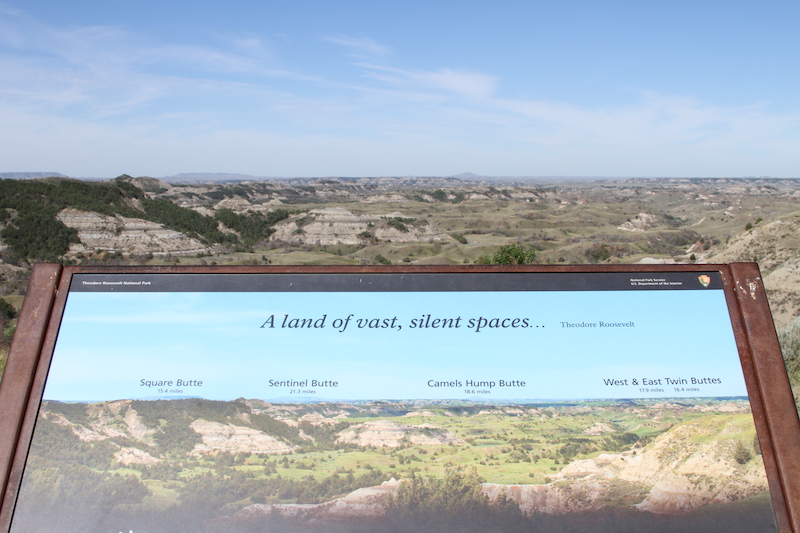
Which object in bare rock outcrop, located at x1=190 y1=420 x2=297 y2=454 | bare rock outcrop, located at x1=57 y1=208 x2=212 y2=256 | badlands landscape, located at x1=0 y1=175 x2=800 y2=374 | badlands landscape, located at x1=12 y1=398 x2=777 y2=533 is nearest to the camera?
badlands landscape, located at x1=12 y1=398 x2=777 y2=533

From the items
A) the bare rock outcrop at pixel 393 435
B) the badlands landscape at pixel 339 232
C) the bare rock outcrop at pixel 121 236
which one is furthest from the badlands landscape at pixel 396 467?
the bare rock outcrop at pixel 121 236

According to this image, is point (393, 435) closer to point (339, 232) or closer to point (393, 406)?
point (393, 406)

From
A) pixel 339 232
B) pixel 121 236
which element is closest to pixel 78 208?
pixel 121 236

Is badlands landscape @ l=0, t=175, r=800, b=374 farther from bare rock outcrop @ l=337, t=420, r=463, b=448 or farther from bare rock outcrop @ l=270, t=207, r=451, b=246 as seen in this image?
bare rock outcrop @ l=337, t=420, r=463, b=448

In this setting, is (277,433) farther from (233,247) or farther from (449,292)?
(233,247)

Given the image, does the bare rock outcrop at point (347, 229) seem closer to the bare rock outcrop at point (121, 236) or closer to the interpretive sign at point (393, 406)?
the bare rock outcrop at point (121, 236)

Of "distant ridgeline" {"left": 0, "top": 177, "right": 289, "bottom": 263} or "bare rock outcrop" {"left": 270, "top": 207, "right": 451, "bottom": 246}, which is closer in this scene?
"distant ridgeline" {"left": 0, "top": 177, "right": 289, "bottom": 263}

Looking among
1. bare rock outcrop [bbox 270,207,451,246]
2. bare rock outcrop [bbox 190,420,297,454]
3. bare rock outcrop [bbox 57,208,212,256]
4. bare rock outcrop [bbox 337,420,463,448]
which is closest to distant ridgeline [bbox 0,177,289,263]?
bare rock outcrop [bbox 57,208,212,256]
